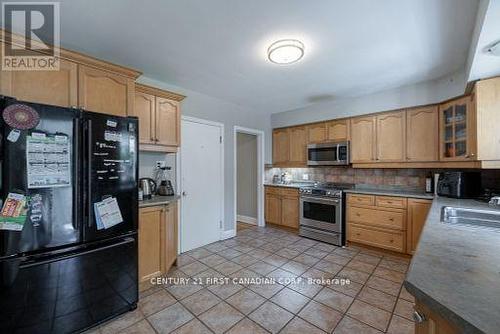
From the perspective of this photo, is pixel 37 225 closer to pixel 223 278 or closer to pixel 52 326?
pixel 52 326

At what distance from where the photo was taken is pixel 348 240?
3453 millimetres

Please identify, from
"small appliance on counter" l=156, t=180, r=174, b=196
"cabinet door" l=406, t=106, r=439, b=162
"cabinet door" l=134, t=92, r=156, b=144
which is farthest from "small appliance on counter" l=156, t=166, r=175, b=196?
"cabinet door" l=406, t=106, r=439, b=162

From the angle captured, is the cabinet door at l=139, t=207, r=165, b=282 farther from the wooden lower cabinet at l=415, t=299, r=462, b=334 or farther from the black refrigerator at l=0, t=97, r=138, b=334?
the wooden lower cabinet at l=415, t=299, r=462, b=334

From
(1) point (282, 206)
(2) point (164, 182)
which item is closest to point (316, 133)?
(1) point (282, 206)

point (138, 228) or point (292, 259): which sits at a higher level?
point (138, 228)

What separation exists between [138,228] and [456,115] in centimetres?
375

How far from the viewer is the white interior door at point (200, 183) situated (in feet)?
10.7

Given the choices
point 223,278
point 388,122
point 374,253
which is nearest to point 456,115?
point 388,122

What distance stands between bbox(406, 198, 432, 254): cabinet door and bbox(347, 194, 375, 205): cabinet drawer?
18.0 inches

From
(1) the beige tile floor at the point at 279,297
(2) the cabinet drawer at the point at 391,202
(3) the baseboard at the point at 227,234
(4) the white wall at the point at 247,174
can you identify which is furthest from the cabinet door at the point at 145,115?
(2) the cabinet drawer at the point at 391,202

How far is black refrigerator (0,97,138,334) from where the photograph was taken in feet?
4.58

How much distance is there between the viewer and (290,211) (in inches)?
166

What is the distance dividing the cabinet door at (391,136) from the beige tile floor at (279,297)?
1.44m

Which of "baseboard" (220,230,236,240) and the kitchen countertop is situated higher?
the kitchen countertop
